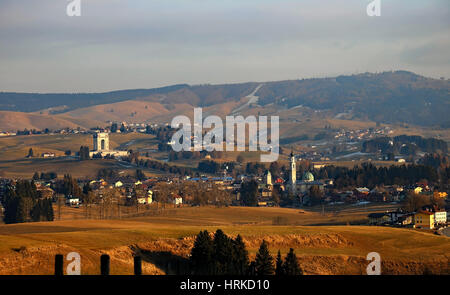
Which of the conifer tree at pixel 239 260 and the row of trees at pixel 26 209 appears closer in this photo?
the conifer tree at pixel 239 260

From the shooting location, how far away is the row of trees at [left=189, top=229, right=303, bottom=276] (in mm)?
49347

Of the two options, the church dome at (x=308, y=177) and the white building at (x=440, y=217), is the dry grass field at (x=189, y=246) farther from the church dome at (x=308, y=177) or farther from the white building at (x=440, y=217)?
the church dome at (x=308, y=177)

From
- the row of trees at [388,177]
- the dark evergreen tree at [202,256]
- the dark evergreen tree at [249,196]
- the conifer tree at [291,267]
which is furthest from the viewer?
the row of trees at [388,177]

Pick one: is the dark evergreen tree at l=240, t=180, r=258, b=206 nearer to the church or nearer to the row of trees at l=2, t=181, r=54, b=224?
the church

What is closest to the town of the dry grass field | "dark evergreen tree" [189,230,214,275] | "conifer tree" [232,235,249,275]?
the dry grass field

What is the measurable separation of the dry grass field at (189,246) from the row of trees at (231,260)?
8.34 ft

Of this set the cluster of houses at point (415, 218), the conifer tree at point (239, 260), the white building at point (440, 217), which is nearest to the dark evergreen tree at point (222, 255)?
the conifer tree at point (239, 260)

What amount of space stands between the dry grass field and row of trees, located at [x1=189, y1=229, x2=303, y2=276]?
100 inches

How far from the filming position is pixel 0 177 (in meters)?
183

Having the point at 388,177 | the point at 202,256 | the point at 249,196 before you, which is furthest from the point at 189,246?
the point at 388,177

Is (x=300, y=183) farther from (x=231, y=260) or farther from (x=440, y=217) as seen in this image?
(x=231, y=260)

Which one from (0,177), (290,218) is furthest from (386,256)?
(0,177)

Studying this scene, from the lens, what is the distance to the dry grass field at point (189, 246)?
168 ft
